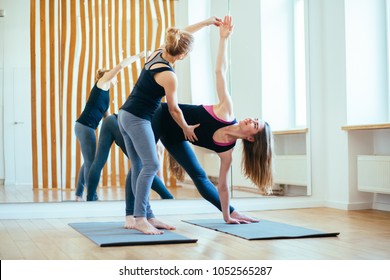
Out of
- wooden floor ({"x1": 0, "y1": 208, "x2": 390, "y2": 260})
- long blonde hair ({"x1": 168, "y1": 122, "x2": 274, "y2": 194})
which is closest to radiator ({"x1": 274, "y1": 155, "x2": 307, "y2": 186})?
wooden floor ({"x1": 0, "y1": 208, "x2": 390, "y2": 260})

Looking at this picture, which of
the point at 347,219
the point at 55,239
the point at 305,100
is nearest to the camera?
the point at 55,239

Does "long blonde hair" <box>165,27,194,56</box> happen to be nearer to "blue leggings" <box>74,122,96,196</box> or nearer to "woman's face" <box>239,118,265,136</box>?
"woman's face" <box>239,118,265,136</box>

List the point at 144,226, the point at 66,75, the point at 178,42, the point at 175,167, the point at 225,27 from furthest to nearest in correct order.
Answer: the point at 66,75 < the point at 175,167 < the point at 225,27 < the point at 144,226 < the point at 178,42

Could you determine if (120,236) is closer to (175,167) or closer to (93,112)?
(175,167)

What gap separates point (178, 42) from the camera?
3451mm

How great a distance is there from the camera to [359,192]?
5176 millimetres

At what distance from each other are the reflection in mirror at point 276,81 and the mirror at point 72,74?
2 centimetres

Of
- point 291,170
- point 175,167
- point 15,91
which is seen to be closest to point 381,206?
point 291,170

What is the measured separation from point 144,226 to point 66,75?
1.72 metres

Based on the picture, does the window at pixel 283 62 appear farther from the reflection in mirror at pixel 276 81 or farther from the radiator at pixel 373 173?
the radiator at pixel 373 173

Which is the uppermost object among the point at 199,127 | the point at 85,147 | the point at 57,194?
the point at 199,127
